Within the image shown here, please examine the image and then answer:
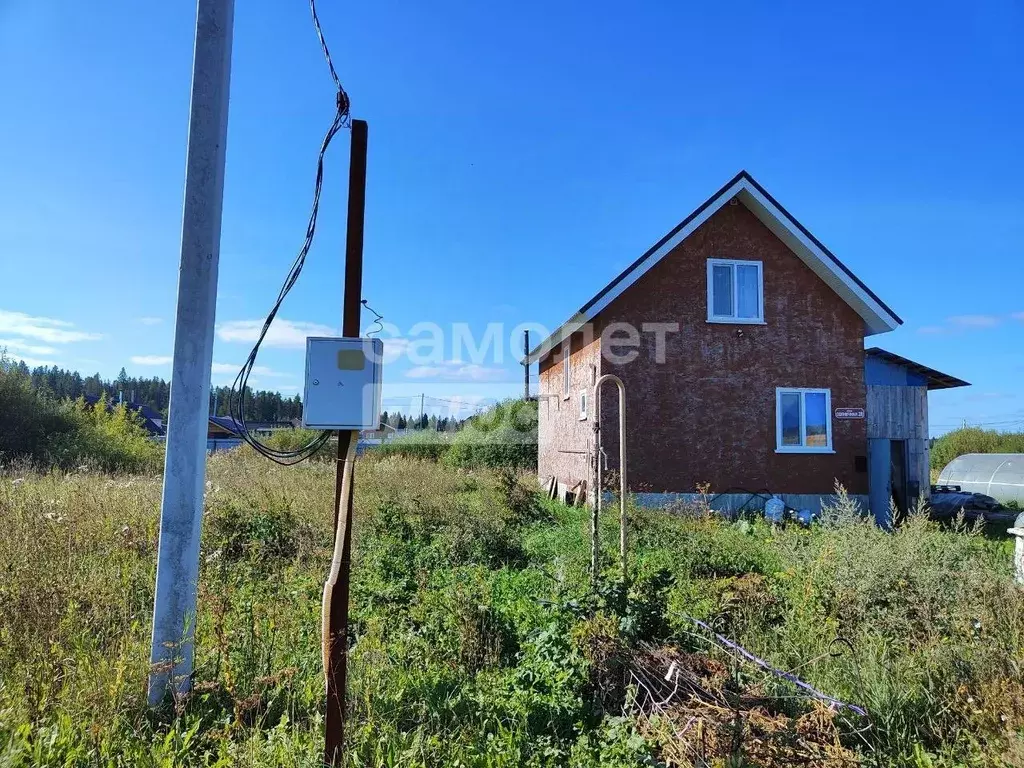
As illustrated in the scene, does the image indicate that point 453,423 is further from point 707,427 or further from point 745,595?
point 745,595

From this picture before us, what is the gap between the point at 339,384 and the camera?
314 centimetres

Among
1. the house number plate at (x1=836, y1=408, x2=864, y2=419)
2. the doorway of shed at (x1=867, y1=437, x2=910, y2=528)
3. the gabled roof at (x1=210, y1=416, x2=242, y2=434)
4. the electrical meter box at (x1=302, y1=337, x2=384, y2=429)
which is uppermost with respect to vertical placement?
the house number plate at (x1=836, y1=408, x2=864, y2=419)

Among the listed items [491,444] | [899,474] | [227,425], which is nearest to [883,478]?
[899,474]

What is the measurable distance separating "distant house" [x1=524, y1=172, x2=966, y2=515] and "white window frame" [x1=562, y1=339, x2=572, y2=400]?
2.69 meters

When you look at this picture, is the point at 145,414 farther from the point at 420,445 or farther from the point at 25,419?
the point at 420,445

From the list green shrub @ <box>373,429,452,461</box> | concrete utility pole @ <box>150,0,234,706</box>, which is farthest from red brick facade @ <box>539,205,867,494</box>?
green shrub @ <box>373,429,452,461</box>

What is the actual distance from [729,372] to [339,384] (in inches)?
429

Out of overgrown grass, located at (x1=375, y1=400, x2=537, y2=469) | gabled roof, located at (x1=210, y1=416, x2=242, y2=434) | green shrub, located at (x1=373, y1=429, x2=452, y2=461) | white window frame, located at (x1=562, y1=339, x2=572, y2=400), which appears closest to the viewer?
gabled roof, located at (x1=210, y1=416, x2=242, y2=434)

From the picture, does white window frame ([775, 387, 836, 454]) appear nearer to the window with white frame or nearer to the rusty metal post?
the window with white frame

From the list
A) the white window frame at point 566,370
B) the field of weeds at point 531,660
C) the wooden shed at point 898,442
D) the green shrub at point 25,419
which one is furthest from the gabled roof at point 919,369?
the green shrub at point 25,419

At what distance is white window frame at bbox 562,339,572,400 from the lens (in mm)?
15578

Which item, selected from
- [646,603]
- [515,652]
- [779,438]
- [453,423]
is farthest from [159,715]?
[453,423]

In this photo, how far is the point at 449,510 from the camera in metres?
9.58

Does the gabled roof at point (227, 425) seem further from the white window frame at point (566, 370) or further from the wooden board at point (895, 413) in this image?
the wooden board at point (895, 413)
